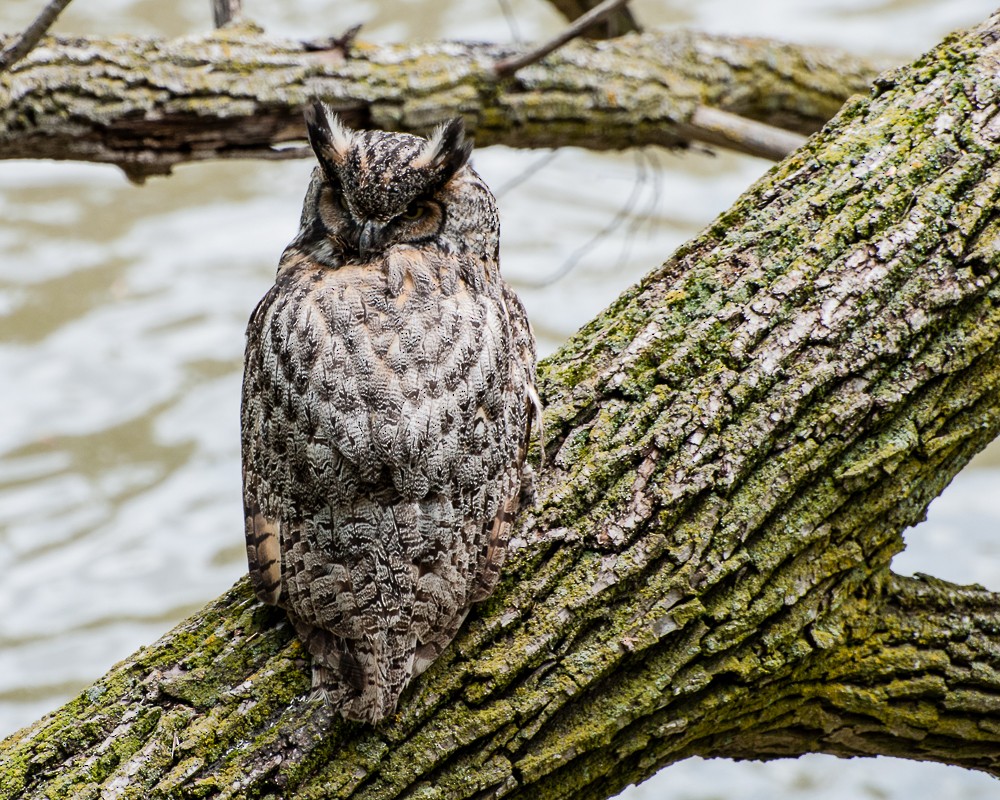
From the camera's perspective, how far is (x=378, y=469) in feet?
8.47

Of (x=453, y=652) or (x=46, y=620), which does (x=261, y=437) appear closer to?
(x=453, y=652)

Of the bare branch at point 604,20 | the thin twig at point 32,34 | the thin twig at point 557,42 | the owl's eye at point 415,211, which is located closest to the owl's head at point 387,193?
the owl's eye at point 415,211

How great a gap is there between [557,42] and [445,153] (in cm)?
104

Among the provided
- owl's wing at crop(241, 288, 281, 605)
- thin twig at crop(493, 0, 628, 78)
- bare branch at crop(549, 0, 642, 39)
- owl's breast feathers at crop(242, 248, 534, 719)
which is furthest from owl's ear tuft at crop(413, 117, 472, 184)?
bare branch at crop(549, 0, 642, 39)

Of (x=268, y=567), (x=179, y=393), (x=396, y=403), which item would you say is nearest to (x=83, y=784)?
(x=268, y=567)

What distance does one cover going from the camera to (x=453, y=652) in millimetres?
2596

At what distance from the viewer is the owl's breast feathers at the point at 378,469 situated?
102 inches

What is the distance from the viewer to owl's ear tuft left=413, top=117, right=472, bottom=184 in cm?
297

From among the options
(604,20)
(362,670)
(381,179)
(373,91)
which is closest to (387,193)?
(381,179)

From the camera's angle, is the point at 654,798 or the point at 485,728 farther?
the point at 654,798

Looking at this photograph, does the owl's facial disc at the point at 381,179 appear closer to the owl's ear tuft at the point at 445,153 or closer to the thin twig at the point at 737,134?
the owl's ear tuft at the point at 445,153

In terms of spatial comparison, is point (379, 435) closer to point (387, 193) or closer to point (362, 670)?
point (362, 670)

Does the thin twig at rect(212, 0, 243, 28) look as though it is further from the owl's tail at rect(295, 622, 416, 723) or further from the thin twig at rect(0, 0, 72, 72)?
the owl's tail at rect(295, 622, 416, 723)

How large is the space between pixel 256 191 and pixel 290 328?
5.38 m
